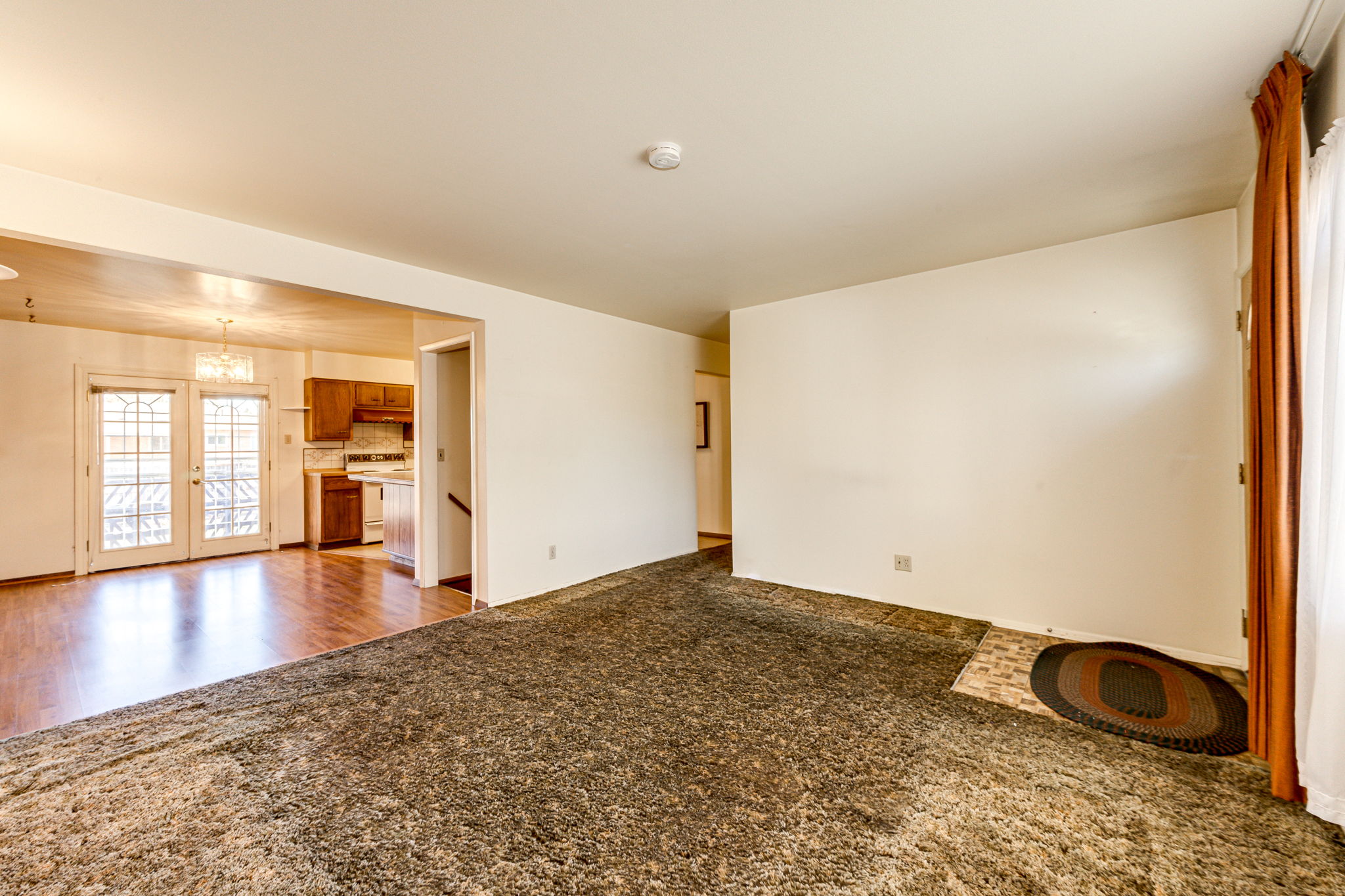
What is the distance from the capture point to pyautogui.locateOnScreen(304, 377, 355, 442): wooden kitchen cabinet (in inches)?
268

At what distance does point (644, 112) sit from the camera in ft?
6.66

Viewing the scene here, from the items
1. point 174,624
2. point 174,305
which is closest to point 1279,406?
point 174,624

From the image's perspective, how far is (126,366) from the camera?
18.8ft

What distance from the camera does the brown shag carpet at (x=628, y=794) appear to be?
1550 mm

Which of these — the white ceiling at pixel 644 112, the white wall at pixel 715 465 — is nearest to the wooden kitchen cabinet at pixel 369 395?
the white wall at pixel 715 465

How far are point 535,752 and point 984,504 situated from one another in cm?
323

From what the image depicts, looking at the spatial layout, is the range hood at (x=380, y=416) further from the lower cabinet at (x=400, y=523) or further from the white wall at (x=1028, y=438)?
the white wall at (x=1028, y=438)

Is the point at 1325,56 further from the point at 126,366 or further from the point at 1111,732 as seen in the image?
the point at 126,366

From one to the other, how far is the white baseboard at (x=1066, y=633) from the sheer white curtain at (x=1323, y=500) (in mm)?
1563

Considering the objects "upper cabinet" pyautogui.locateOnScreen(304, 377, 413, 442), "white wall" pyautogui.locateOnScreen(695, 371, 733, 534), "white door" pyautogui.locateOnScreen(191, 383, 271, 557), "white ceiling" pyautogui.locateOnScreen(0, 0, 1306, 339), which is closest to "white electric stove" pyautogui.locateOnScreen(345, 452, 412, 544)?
"upper cabinet" pyautogui.locateOnScreen(304, 377, 413, 442)

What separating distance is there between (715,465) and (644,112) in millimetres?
5713

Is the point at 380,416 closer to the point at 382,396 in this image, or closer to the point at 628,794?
the point at 382,396

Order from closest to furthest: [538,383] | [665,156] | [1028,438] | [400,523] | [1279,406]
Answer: [1279,406]
[665,156]
[1028,438]
[538,383]
[400,523]

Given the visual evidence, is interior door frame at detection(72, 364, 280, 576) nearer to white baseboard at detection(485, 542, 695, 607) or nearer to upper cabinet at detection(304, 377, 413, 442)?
upper cabinet at detection(304, 377, 413, 442)
